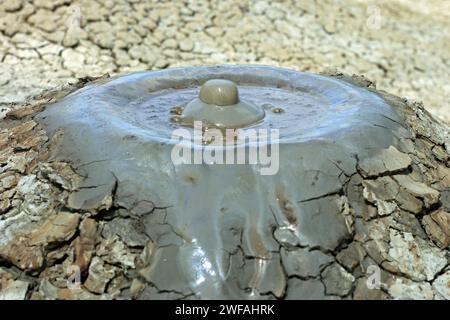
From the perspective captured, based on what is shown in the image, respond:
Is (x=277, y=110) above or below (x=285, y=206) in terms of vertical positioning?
below

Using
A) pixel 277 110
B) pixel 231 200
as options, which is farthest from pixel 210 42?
pixel 231 200

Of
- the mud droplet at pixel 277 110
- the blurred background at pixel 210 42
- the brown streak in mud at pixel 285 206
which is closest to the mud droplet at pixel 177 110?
the mud droplet at pixel 277 110

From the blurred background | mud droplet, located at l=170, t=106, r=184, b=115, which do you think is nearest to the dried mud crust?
mud droplet, located at l=170, t=106, r=184, b=115

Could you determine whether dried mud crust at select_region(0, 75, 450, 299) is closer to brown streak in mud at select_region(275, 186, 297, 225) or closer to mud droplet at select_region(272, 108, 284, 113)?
brown streak in mud at select_region(275, 186, 297, 225)

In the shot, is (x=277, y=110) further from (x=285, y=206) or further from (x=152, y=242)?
(x=152, y=242)

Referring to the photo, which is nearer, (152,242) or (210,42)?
(152,242)

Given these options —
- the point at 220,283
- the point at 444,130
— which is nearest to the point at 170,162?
the point at 220,283

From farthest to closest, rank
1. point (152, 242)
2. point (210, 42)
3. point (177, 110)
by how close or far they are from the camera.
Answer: point (210, 42) < point (177, 110) < point (152, 242)
